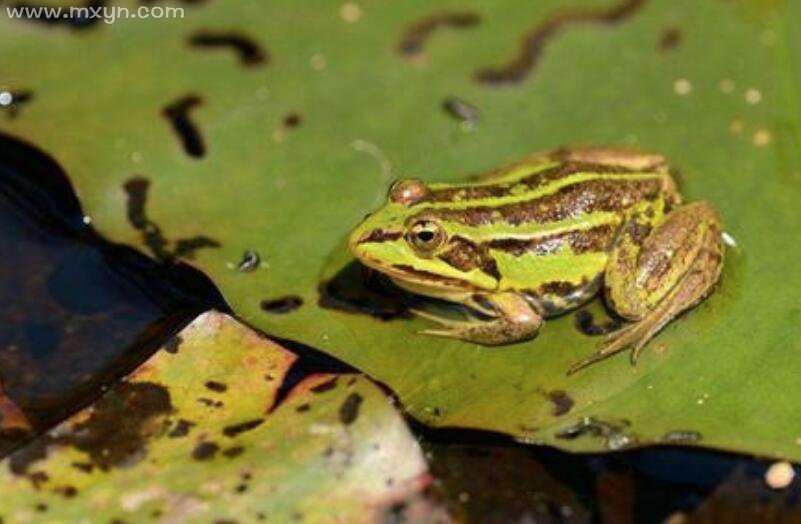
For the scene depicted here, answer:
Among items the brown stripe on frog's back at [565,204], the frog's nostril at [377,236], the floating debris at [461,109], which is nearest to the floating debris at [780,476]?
the brown stripe on frog's back at [565,204]

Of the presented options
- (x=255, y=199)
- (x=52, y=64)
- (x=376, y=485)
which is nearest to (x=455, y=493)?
(x=376, y=485)

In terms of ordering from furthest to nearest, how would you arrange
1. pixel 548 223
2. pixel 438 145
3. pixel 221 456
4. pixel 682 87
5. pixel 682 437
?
pixel 682 87 → pixel 438 145 → pixel 548 223 → pixel 682 437 → pixel 221 456

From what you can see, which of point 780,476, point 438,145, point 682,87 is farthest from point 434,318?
point 682,87

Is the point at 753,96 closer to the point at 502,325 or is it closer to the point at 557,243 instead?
the point at 557,243

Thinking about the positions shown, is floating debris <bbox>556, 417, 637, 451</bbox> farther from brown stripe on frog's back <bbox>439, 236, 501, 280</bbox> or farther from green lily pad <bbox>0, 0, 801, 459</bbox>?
brown stripe on frog's back <bbox>439, 236, 501, 280</bbox>

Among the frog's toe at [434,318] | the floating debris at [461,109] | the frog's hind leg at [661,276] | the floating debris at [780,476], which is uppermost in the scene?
the floating debris at [461,109]

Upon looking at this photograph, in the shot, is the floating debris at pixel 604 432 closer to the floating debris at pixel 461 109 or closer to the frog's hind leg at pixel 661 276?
the frog's hind leg at pixel 661 276

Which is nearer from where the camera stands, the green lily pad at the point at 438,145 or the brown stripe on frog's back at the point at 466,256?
the green lily pad at the point at 438,145

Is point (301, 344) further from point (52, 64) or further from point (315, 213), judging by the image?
point (52, 64)

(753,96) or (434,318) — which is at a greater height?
(753,96)
